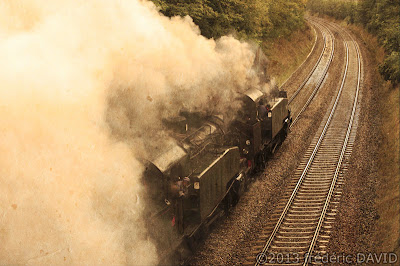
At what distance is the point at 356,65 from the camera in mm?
31984

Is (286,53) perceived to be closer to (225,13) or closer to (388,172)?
(225,13)

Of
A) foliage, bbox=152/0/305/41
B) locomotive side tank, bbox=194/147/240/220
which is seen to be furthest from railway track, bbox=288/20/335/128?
locomotive side tank, bbox=194/147/240/220

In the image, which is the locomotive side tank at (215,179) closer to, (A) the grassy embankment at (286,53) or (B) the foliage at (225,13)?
(B) the foliage at (225,13)

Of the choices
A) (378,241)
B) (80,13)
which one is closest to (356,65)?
(378,241)

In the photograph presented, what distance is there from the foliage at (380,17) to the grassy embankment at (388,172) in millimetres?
1459

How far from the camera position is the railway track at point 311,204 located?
924 centimetres

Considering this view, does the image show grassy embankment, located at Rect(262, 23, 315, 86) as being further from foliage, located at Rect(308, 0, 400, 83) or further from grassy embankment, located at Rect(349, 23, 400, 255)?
grassy embankment, located at Rect(349, 23, 400, 255)

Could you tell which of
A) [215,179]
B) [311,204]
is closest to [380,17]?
[311,204]

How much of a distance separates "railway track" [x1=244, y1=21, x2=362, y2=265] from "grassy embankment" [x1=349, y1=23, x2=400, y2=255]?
1.19 meters

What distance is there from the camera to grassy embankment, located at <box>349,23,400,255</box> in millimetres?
9484

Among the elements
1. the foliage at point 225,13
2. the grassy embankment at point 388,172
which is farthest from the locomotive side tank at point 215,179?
the foliage at point 225,13

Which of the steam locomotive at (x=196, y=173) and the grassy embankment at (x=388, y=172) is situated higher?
the steam locomotive at (x=196, y=173)

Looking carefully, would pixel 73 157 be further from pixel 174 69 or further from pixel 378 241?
pixel 378 241

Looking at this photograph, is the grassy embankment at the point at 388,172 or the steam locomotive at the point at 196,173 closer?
the steam locomotive at the point at 196,173
